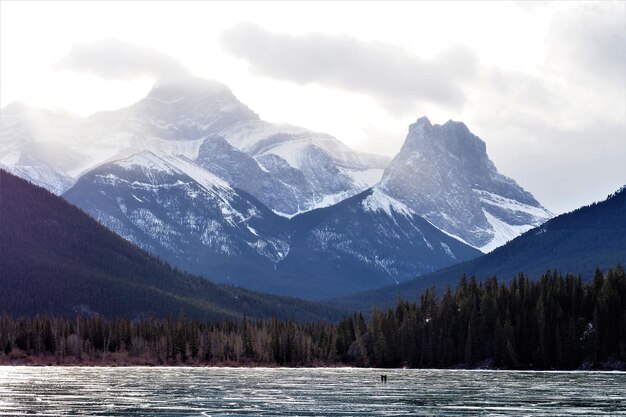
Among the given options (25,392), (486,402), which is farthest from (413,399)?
(25,392)

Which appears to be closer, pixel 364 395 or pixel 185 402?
pixel 185 402

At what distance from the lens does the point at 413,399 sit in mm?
155625

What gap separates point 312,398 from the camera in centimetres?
15775

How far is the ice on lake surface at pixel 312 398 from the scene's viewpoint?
5283 inches

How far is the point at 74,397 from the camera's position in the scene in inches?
6078

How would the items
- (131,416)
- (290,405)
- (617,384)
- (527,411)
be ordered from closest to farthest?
(131,416) → (527,411) → (290,405) → (617,384)

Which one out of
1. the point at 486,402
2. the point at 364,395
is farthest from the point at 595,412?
the point at 364,395

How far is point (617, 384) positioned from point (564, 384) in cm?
834

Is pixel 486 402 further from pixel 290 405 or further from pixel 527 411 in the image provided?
pixel 290 405

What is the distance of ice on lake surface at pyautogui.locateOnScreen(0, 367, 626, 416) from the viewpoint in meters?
134

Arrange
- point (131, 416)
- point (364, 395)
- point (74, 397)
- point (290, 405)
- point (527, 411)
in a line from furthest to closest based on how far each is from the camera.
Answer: point (364, 395) → point (74, 397) → point (290, 405) → point (527, 411) → point (131, 416)

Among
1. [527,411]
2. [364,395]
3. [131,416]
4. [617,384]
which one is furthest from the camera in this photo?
[617,384]

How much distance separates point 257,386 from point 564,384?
4975cm

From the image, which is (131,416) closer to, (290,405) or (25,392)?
(290,405)
